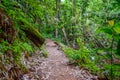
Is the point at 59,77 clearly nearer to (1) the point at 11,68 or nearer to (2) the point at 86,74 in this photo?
(2) the point at 86,74

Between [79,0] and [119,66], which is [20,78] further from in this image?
[79,0]

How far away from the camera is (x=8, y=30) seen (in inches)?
238

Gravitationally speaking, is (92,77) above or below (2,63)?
below

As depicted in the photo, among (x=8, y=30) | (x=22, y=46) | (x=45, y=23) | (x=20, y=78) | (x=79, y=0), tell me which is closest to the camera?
(x=20, y=78)

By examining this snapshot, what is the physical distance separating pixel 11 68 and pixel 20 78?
0.42 meters

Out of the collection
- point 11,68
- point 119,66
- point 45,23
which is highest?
point 119,66

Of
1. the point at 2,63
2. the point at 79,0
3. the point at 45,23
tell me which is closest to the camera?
the point at 2,63

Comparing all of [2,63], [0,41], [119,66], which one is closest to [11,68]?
[2,63]

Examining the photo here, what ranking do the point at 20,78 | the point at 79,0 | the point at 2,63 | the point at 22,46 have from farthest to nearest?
the point at 79,0 → the point at 22,46 → the point at 20,78 → the point at 2,63

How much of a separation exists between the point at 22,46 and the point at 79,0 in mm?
22085

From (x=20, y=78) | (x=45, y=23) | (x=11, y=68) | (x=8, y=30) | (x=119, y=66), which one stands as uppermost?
(x=8, y=30)

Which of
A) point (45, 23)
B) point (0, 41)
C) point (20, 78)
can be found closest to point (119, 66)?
point (20, 78)

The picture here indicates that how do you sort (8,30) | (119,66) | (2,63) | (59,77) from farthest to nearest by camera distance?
1. (59,77)
2. (8,30)
3. (2,63)
4. (119,66)

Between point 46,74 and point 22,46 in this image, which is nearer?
point 46,74
